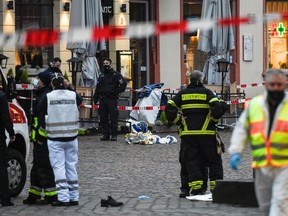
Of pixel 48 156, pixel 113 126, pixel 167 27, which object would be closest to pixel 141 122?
pixel 113 126

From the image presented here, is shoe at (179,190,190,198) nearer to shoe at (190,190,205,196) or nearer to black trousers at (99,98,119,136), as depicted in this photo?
shoe at (190,190,205,196)

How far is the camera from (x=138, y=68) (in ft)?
110

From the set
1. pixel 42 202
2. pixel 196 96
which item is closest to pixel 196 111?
pixel 196 96

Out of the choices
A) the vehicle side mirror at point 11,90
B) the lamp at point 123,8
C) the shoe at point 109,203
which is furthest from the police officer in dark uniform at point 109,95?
the shoe at point 109,203

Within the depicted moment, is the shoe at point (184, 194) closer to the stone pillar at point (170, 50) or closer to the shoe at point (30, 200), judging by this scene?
the shoe at point (30, 200)

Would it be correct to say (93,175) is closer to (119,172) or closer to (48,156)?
(119,172)

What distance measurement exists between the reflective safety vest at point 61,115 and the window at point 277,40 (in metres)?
23.8

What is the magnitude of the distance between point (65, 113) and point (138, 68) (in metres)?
20.2

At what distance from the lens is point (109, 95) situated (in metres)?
24.4

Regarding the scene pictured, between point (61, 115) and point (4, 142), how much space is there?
2.62ft

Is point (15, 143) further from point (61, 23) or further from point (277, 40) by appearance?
point (277, 40)

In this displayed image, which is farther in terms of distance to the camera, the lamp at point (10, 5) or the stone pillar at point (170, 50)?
the stone pillar at point (170, 50)

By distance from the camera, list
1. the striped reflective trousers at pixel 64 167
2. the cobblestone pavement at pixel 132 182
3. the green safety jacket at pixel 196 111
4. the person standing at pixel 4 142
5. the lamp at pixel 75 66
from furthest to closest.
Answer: the lamp at pixel 75 66
the green safety jacket at pixel 196 111
the striped reflective trousers at pixel 64 167
the person standing at pixel 4 142
the cobblestone pavement at pixel 132 182

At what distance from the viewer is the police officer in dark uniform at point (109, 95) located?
79.5ft
